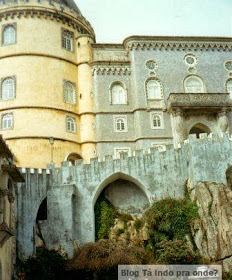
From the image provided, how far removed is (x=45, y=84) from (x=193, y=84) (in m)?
13.0

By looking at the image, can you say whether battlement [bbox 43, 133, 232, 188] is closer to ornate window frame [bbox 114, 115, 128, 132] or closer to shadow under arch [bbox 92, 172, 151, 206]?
shadow under arch [bbox 92, 172, 151, 206]

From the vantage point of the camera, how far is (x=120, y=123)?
41188mm

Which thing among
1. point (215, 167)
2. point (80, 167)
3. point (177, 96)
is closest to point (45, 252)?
point (80, 167)

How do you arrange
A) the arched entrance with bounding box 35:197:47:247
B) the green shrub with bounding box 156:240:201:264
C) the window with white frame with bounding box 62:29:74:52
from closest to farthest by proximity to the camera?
the green shrub with bounding box 156:240:201:264 → the arched entrance with bounding box 35:197:47:247 → the window with white frame with bounding box 62:29:74:52

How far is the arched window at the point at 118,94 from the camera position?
42125mm

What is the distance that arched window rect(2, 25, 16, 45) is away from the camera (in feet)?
137

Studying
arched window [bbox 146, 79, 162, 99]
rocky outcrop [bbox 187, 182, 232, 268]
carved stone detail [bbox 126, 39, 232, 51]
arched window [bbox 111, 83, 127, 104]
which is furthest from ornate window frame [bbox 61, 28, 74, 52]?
rocky outcrop [bbox 187, 182, 232, 268]

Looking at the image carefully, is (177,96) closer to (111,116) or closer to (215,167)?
(111,116)

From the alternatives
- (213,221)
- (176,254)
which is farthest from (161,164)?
(176,254)

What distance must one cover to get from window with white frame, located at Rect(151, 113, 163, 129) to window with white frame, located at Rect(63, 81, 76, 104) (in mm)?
7078

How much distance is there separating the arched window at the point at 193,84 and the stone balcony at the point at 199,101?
2544mm

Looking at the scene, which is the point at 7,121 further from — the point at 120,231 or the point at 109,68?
the point at 120,231

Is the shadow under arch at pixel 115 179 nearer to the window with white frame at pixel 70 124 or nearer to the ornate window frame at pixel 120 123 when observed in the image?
the ornate window frame at pixel 120 123

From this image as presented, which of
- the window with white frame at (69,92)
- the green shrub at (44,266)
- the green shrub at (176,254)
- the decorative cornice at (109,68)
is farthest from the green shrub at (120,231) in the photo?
the decorative cornice at (109,68)
